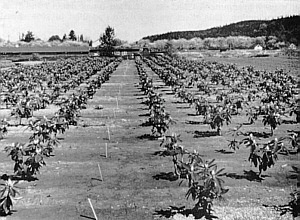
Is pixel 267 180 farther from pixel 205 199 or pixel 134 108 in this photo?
pixel 134 108

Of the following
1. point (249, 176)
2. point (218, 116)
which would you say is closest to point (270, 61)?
point (218, 116)

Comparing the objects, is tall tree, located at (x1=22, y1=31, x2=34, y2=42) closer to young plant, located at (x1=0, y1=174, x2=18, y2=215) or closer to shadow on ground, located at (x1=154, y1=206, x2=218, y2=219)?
young plant, located at (x1=0, y1=174, x2=18, y2=215)

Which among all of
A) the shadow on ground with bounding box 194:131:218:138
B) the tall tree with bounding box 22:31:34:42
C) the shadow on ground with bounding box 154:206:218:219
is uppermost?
the tall tree with bounding box 22:31:34:42

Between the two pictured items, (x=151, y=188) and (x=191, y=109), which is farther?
(x=191, y=109)

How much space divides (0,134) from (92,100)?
837 centimetres

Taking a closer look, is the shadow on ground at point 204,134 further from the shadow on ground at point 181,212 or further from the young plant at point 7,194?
the young plant at point 7,194

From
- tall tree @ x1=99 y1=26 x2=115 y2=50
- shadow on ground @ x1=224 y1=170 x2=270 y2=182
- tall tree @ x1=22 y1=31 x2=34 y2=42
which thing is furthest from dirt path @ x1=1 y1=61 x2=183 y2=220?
tall tree @ x1=22 y1=31 x2=34 y2=42

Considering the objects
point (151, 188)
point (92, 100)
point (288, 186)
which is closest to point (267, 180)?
point (288, 186)

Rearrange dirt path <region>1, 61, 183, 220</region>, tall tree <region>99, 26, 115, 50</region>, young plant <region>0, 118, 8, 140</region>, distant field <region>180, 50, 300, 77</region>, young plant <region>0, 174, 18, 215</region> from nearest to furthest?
young plant <region>0, 174, 18, 215</region>, dirt path <region>1, 61, 183, 220</region>, young plant <region>0, 118, 8, 140</region>, distant field <region>180, 50, 300, 77</region>, tall tree <region>99, 26, 115, 50</region>

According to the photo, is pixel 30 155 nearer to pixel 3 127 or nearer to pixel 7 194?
pixel 7 194

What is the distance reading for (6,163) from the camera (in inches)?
328

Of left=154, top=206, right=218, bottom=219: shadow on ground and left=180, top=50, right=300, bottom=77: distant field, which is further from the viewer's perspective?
left=180, top=50, right=300, bottom=77: distant field

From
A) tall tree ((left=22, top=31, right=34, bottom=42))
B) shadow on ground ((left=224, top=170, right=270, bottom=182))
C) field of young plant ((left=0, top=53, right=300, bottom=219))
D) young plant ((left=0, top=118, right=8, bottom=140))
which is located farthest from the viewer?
tall tree ((left=22, top=31, right=34, bottom=42))

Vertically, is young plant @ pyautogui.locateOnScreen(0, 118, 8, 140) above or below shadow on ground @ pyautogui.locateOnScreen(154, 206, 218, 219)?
above
